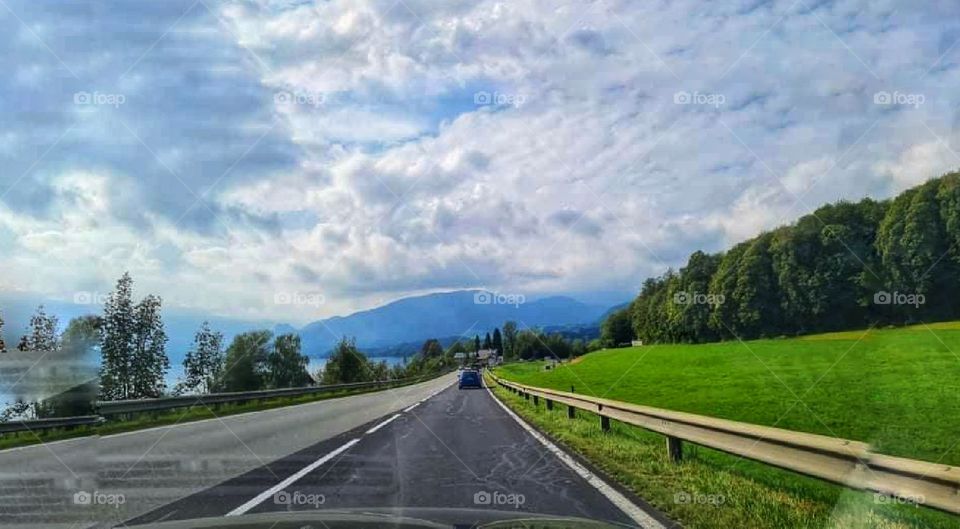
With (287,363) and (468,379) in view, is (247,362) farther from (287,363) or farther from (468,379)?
(468,379)

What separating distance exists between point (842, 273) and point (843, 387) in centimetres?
3345

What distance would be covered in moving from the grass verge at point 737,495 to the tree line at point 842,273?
41711 mm

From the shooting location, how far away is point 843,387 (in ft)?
87.8

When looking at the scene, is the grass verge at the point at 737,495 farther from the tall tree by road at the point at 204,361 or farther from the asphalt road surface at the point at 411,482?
the tall tree by road at the point at 204,361

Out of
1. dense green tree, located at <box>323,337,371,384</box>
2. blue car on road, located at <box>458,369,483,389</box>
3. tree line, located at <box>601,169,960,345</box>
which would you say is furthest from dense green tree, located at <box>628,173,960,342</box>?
dense green tree, located at <box>323,337,371,384</box>

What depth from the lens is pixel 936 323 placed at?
4684 cm

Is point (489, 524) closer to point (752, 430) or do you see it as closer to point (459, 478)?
point (752, 430)

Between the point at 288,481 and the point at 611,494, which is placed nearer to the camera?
the point at 611,494

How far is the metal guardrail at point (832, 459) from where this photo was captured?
15.3 ft

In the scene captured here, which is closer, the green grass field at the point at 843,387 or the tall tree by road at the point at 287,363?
the green grass field at the point at 843,387

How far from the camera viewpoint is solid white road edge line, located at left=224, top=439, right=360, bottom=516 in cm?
738

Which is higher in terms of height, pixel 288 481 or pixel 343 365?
pixel 343 365

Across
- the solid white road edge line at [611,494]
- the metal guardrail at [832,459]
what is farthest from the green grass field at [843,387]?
the solid white road edge line at [611,494]

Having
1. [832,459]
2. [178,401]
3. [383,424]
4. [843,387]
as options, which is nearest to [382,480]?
[832,459]
